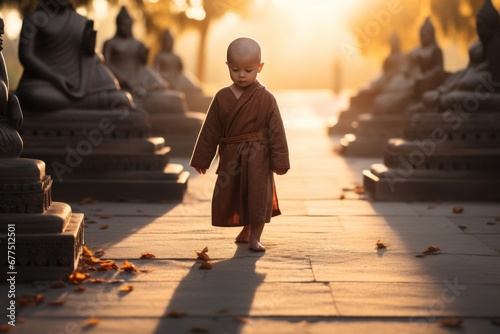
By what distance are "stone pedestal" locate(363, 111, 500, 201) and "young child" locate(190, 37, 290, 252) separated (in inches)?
128

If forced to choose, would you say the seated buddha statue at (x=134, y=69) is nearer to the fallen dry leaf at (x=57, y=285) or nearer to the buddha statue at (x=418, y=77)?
the buddha statue at (x=418, y=77)

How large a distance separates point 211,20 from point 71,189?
26457 mm

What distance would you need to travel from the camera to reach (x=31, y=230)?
523 cm

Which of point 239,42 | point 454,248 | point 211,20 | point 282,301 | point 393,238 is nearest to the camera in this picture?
point 282,301

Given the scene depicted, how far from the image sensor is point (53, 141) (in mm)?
9539

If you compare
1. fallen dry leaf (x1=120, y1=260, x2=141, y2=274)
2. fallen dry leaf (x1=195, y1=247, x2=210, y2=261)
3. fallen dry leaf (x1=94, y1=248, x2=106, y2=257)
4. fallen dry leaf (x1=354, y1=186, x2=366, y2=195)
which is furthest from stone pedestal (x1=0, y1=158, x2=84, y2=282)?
fallen dry leaf (x1=354, y1=186, x2=366, y2=195)

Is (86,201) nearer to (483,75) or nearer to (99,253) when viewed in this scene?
(99,253)

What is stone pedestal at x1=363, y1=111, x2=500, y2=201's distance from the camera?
908 cm

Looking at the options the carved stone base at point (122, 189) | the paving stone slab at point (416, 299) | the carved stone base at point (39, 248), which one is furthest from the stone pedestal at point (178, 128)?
the paving stone slab at point (416, 299)

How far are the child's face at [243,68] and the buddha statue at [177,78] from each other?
528 inches

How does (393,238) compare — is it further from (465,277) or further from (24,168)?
(24,168)

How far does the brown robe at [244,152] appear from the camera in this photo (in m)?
6.11

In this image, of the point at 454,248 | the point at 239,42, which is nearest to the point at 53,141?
the point at 239,42

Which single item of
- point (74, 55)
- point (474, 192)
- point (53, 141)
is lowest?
point (474, 192)
